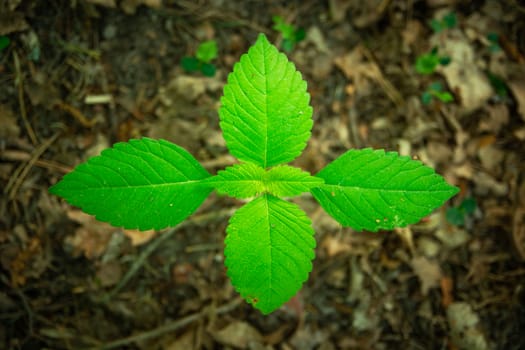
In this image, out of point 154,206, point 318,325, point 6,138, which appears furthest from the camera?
point 318,325

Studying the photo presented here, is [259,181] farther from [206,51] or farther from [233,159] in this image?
[206,51]

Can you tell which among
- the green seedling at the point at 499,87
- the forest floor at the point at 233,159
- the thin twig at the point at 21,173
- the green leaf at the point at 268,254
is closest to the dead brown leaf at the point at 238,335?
the forest floor at the point at 233,159

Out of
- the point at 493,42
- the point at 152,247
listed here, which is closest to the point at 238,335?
the point at 152,247

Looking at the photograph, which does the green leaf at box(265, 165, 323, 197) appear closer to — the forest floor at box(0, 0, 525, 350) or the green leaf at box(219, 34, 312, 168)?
the green leaf at box(219, 34, 312, 168)

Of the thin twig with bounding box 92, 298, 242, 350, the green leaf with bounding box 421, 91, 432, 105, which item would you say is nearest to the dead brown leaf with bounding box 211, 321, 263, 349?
the thin twig with bounding box 92, 298, 242, 350

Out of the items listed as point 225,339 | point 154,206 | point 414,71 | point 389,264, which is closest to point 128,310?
point 225,339

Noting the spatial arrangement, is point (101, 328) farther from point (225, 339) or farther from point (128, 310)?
point (225, 339)
